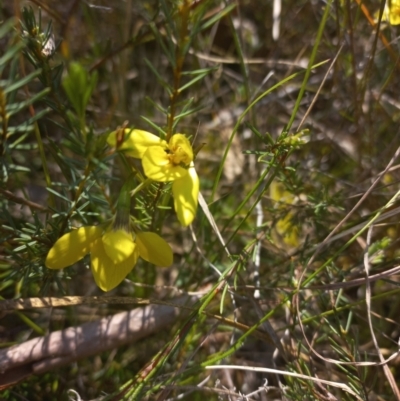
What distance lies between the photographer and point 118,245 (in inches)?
39.1

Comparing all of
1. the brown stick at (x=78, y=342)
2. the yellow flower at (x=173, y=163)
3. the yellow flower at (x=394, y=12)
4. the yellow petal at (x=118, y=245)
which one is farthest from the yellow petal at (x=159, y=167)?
the yellow flower at (x=394, y=12)

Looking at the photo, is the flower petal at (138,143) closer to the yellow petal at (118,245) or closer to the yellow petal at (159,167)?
the yellow petal at (159,167)

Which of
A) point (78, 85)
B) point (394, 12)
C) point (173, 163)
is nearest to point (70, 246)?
point (173, 163)

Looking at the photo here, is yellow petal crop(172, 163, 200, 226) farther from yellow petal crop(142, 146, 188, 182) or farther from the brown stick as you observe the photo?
the brown stick

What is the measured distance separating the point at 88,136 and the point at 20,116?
1246mm

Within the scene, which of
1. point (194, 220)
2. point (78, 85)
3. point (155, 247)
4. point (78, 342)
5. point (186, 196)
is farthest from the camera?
point (194, 220)

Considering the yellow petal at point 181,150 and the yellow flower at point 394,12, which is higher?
the yellow flower at point 394,12

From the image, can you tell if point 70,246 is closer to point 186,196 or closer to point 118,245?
point 118,245

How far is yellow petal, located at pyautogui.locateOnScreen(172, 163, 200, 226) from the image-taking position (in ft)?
3.13

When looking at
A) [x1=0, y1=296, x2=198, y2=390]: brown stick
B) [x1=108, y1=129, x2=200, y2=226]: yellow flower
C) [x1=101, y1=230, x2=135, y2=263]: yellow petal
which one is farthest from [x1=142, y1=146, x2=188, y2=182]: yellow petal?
[x1=0, y1=296, x2=198, y2=390]: brown stick

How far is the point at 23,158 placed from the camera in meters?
1.97

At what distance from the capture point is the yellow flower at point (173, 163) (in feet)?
3.21

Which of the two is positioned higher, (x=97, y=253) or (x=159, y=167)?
(x=159, y=167)

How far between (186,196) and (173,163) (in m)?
0.08
